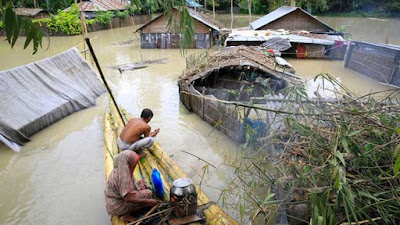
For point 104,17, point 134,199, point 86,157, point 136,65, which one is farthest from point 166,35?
point 134,199

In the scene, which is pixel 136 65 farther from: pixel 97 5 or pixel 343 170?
pixel 97 5

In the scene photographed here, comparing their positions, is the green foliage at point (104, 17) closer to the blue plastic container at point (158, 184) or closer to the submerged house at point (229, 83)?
the submerged house at point (229, 83)

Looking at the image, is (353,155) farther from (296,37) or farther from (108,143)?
(296,37)

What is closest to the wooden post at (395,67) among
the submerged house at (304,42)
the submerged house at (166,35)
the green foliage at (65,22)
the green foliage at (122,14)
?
the submerged house at (304,42)

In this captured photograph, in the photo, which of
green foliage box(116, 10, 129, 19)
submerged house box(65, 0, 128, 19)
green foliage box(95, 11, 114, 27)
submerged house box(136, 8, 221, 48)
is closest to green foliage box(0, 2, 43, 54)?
submerged house box(136, 8, 221, 48)

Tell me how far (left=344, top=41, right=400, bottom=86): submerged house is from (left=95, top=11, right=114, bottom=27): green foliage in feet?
70.9

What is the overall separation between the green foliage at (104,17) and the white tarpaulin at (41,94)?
18.8 meters

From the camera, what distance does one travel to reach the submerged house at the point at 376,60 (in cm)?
1102

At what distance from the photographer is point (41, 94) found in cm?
790

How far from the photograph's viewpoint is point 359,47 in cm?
1390

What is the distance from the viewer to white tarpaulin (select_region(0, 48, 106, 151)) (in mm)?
6793

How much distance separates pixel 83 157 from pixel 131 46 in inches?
614

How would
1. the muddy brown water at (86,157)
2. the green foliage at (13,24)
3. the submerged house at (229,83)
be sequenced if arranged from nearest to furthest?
1. the green foliage at (13,24)
2. the muddy brown water at (86,157)
3. the submerged house at (229,83)

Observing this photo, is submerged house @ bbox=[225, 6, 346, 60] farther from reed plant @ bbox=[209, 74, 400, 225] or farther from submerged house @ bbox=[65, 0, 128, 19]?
submerged house @ bbox=[65, 0, 128, 19]
